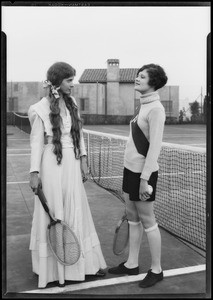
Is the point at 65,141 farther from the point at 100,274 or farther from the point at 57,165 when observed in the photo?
the point at 100,274

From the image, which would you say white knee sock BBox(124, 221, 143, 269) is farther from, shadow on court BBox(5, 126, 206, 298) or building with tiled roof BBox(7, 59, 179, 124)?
building with tiled roof BBox(7, 59, 179, 124)

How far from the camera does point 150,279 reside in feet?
11.8

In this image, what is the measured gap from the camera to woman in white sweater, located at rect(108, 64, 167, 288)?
11.0ft

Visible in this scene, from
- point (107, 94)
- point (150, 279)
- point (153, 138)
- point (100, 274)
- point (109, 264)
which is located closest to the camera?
point (153, 138)

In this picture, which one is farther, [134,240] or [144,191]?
[134,240]

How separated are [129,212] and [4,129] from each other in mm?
1467

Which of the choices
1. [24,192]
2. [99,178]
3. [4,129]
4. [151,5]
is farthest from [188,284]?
[99,178]

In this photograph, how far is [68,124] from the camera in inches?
139

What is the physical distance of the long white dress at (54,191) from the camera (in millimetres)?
3453

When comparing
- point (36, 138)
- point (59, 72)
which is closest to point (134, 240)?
point (36, 138)

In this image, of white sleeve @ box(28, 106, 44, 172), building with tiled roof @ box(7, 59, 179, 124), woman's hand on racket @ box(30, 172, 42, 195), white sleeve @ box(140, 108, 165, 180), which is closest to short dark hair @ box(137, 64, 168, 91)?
white sleeve @ box(140, 108, 165, 180)

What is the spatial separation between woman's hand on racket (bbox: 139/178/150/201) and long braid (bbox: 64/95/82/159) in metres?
0.59

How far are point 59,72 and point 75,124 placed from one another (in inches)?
17.4

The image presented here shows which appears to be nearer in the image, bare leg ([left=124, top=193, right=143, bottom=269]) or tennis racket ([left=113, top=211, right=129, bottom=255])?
bare leg ([left=124, top=193, right=143, bottom=269])
